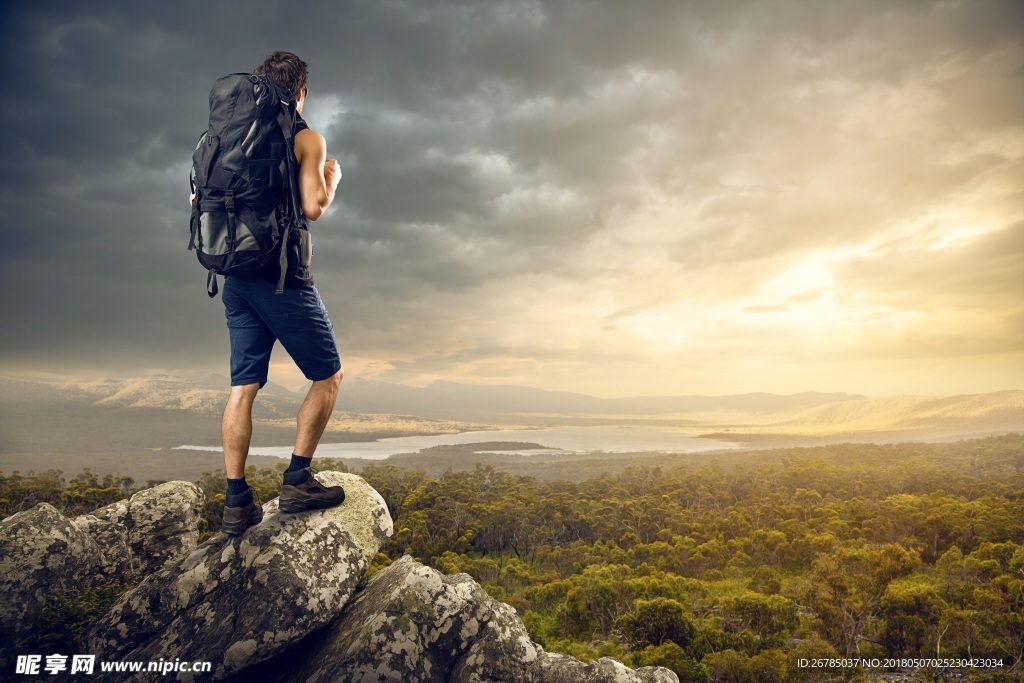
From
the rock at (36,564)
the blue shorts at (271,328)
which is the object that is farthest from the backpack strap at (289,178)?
Result: the rock at (36,564)

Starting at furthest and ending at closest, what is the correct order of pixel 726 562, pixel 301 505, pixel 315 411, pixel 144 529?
1. pixel 726 562
2. pixel 144 529
3. pixel 301 505
4. pixel 315 411

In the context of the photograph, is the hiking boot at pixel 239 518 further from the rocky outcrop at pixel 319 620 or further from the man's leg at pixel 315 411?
the man's leg at pixel 315 411

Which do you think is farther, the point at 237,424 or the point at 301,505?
the point at 301,505

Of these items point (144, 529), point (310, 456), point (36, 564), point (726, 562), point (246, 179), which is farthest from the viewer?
point (726, 562)

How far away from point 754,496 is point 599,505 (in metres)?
11.4

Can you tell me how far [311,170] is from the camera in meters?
4.27

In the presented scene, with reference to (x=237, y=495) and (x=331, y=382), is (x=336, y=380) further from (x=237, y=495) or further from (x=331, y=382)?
(x=237, y=495)

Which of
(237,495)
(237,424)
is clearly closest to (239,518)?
(237,495)

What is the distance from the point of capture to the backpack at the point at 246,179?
4.14 m

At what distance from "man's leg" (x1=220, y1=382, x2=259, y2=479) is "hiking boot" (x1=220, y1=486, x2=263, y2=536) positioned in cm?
50

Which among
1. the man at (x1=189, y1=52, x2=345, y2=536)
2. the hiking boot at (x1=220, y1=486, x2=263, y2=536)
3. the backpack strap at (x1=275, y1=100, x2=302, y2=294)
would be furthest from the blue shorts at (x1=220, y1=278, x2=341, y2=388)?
the hiking boot at (x1=220, y1=486, x2=263, y2=536)

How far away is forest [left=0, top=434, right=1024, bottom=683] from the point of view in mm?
11664

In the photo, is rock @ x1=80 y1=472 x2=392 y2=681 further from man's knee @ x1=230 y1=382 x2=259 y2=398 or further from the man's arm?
the man's arm

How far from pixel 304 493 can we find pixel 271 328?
187 cm
